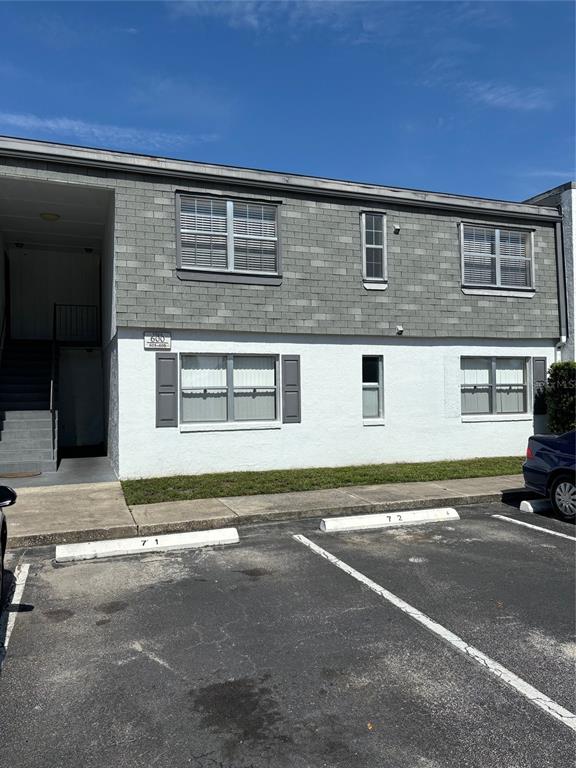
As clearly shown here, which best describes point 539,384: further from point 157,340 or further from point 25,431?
point 25,431

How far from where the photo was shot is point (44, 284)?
1677cm

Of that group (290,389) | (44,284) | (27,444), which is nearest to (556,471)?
(290,389)

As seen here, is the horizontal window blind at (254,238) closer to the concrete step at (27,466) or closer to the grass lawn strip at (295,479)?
the grass lawn strip at (295,479)

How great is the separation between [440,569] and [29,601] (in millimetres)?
4088

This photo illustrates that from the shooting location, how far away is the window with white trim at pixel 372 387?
1339 cm

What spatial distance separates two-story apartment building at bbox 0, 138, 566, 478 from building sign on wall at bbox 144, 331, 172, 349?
2 centimetres

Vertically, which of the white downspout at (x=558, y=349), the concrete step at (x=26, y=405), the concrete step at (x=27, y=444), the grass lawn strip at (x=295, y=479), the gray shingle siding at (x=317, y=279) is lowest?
→ the grass lawn strip at (x=295, y=479)

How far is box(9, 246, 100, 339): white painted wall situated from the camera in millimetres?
16469

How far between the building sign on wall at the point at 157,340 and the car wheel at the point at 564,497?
290 inches

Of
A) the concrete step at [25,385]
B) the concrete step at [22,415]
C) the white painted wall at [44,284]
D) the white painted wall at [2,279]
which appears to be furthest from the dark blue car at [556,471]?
the white painted wall at [2,279]

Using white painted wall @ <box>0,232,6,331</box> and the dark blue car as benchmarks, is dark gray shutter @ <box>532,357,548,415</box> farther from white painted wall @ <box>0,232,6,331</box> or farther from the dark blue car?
white painted wall @ <box>0,232,6,331</box>

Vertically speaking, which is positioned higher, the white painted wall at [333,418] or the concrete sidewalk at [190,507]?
the white painted wall at [333,418]

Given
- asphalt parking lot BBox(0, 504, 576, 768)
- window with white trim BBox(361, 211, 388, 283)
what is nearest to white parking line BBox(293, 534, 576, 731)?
asphalt parking lot BBox(0, 504, 576, 768)

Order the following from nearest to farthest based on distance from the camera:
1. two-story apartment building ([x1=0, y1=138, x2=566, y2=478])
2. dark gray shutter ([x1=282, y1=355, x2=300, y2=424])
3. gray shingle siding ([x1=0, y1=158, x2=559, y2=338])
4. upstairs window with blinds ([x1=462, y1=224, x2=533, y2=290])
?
gray shingle siding ([x1=0, y1=158, x2=559, y2=338]) → two-story apartment building ([x1=0, y1=138, x2=566, y2=478]) → dark gray shutter ([x1=282, y1=355, x2=300, y2=424]) → upstairs window with blinds ([x1=462, y1=224, x2=533, y2=290])
